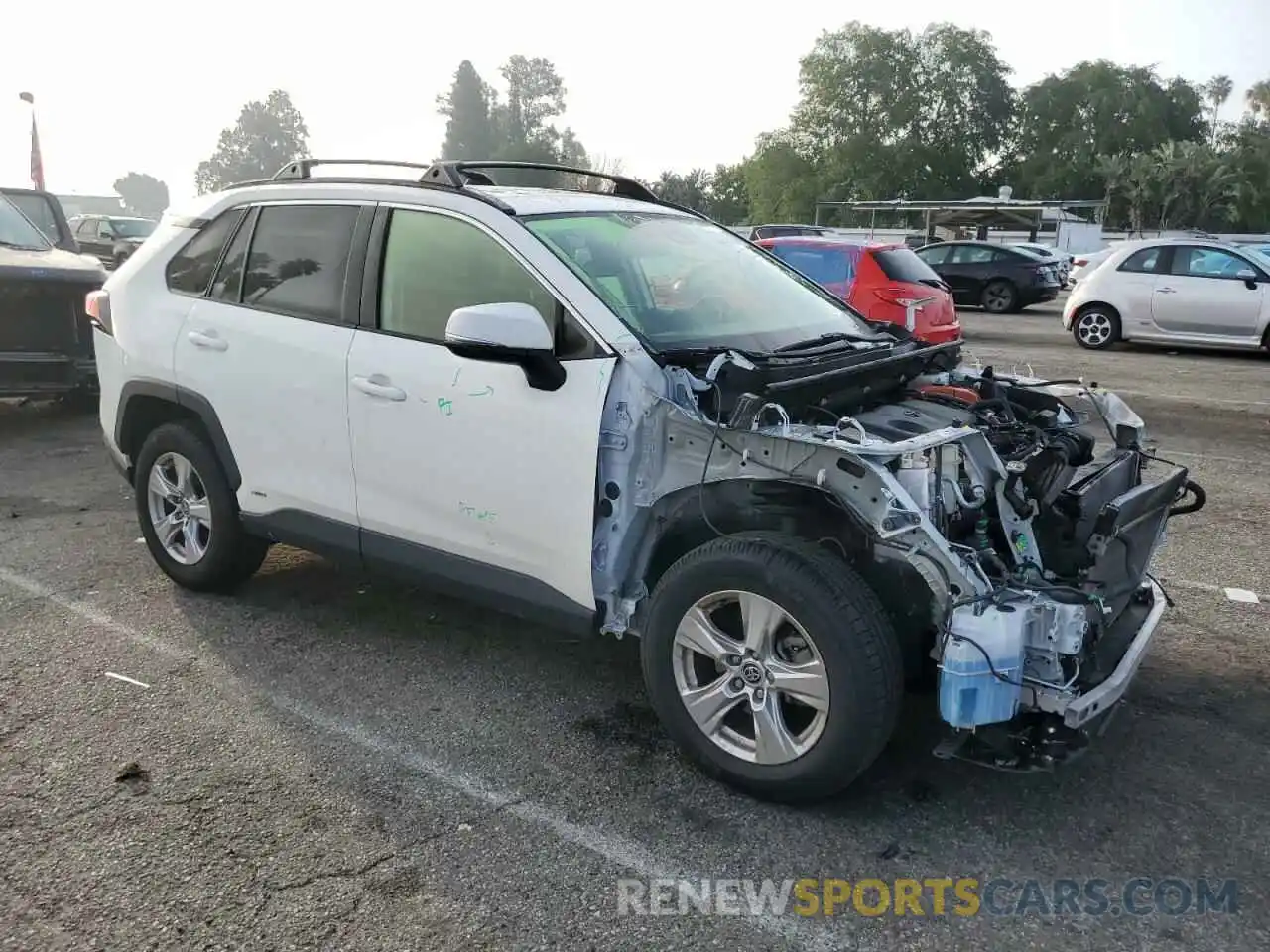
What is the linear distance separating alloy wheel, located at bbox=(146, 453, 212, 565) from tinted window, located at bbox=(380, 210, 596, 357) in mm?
1437

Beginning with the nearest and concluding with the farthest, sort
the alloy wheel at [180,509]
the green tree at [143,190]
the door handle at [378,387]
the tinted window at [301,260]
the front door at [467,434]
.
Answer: the front door at [467,434] → the door handle at [378,387] → the tinted window at [301,260] → the alloy wheel at [180,509] → the green tree at [143,190]

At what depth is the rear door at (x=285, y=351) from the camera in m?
4.12

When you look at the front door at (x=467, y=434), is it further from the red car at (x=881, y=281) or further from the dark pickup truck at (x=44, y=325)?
the red car at (x=881, y=281)

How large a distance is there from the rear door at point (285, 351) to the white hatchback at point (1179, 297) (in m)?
13.6

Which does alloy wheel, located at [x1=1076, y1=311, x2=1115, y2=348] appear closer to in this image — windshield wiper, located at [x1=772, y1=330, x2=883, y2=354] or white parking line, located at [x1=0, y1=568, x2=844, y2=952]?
windshield wiper, located at [x1=772, y1=330, x2=883, y2=354]

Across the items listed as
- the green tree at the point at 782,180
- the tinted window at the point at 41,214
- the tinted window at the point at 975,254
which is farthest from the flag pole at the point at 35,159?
the green tree at the point at 782,180

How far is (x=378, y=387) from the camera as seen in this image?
3902 mm

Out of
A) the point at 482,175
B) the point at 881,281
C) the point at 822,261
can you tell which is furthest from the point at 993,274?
the point at 482,175

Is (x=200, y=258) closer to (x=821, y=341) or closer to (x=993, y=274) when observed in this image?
(x=821, y=341)

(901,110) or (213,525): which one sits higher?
(901,110)

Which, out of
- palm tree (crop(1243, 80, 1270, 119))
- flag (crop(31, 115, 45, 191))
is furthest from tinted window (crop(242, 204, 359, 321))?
palm tree (crop(1243, 80, 1270, 119))

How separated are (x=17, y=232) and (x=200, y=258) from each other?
5.80m

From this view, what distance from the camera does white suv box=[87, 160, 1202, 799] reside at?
9.93 ft

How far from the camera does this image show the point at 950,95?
68938 mm
